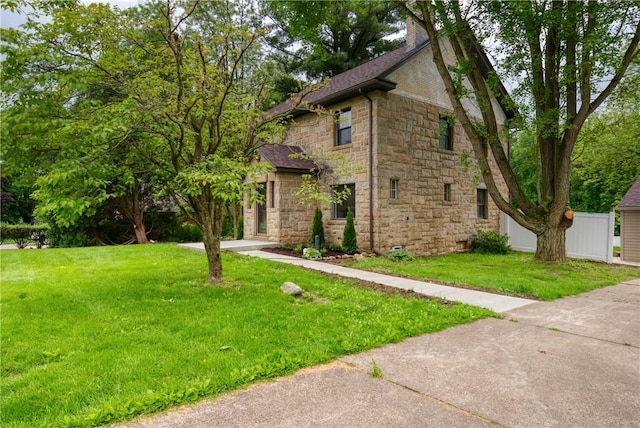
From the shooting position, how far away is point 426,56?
13.2m

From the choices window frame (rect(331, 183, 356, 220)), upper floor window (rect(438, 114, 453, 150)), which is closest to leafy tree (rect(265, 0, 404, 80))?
upper floor window (rect(438, 114, 453, 150))

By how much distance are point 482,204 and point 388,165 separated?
6.08 m

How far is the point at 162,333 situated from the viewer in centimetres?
413

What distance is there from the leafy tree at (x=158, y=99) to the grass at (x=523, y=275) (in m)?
4.46

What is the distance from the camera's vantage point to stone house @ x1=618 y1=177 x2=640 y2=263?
1296 centimetres

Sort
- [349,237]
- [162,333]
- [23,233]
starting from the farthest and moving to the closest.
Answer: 1. [23,233]
2. [349,237]
3. [162,333]

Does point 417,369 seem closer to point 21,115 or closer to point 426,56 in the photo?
point 21,115

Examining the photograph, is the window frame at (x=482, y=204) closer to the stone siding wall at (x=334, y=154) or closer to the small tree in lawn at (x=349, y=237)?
the stone siding wall at (x=334, y=154)

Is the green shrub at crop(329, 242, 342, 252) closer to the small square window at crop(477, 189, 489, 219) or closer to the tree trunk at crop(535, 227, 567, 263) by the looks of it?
the tree trunk at crop(535, 227, 567, 263)

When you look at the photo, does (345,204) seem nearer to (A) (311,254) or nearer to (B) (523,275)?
(A) (311,254)

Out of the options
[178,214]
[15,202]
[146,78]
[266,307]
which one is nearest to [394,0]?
[146,78]

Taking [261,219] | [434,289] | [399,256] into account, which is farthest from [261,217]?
[434,289]

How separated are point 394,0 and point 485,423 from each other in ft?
32.2

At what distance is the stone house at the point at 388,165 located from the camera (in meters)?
11.6
